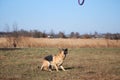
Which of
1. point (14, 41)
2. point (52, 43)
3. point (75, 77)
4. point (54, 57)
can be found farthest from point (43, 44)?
point (75, 77)

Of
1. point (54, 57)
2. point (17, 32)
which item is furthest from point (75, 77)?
point (17, 32)

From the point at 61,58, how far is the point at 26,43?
23.7 m

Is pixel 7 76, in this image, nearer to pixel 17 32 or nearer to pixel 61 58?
pixel 61 58

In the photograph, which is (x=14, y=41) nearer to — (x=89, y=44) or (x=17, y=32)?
(x=17, y=32)

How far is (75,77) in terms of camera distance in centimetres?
1120

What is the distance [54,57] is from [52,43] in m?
22.1

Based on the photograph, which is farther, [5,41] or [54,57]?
[5,41]

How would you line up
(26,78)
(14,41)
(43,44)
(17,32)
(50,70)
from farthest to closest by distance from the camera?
(17,32)
(14,41)
(43,44)
(50,70)
(26,78)

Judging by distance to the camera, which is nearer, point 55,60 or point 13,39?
point 55,60

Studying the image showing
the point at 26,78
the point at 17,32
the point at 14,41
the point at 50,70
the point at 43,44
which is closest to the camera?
the point at 26,78

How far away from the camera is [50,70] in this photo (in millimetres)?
13180

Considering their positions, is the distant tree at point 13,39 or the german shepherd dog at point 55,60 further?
the distant tree at point 13,39

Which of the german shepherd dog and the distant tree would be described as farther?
the distant tree

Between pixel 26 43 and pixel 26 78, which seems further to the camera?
pixel 26 43
